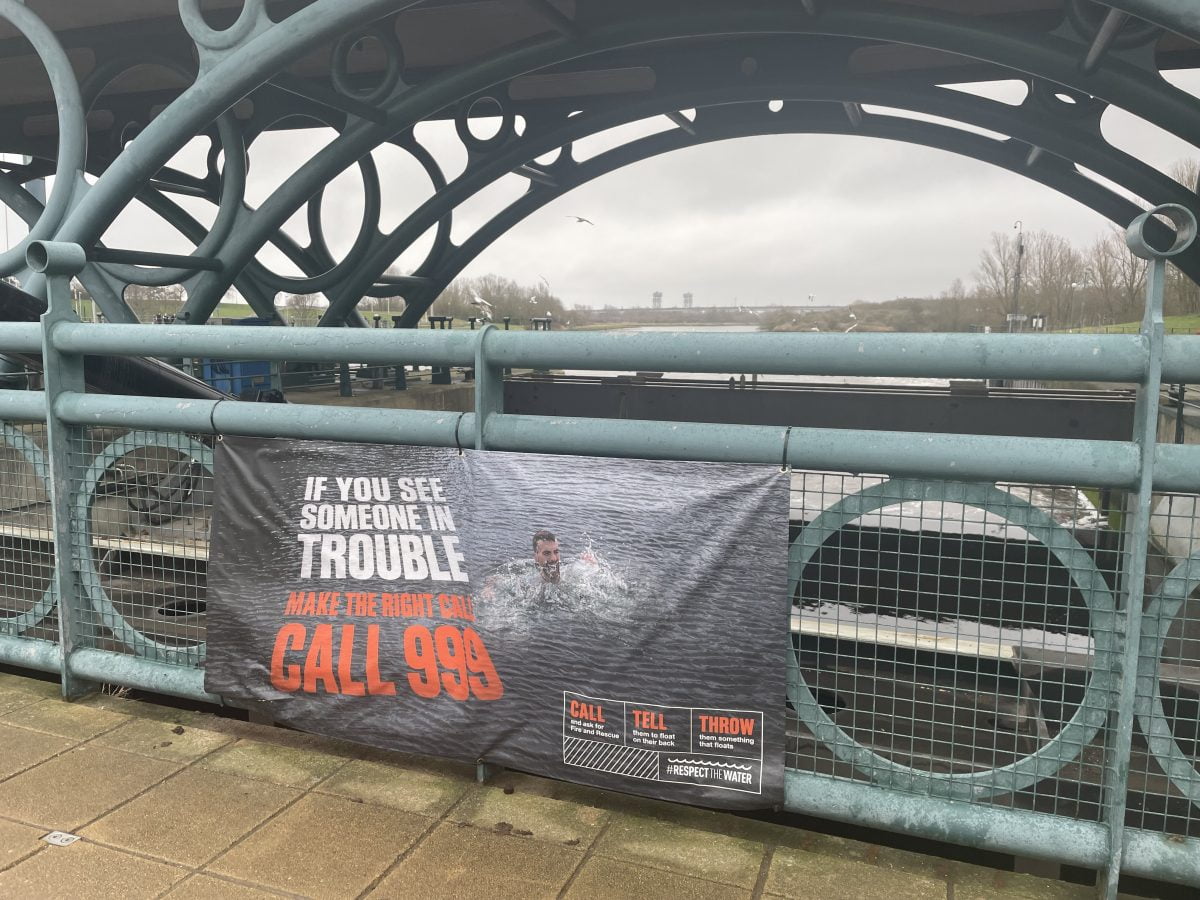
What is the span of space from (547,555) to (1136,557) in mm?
1666

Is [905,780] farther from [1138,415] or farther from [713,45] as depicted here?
[713,45]

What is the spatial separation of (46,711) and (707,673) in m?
2.83

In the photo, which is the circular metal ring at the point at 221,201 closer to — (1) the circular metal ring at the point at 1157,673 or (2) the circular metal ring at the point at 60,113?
(2) the circular metal ring at the point at 60,113

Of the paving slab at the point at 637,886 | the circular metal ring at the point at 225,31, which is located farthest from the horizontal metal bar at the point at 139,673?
the circular metal ring at the point at 225,31

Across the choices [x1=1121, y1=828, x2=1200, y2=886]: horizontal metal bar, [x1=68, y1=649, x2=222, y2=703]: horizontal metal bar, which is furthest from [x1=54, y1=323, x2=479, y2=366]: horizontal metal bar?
[x1=1121, y1=828, x2=1200, y2=886]: horizontal metal bar

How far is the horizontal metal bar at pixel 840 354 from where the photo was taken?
2486 millimetres

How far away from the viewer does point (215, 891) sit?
2533mm

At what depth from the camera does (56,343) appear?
3787mm

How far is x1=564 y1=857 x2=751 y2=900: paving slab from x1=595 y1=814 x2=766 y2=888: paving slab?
0.03 metres

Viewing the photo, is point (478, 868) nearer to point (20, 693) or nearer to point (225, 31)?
point (20, 693)

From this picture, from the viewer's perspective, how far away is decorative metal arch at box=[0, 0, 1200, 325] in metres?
17.2

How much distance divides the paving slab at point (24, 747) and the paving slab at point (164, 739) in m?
0.15

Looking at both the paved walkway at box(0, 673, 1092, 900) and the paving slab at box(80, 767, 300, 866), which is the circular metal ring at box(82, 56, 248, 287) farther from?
the paving slab at box(80, 767, 300, 866)

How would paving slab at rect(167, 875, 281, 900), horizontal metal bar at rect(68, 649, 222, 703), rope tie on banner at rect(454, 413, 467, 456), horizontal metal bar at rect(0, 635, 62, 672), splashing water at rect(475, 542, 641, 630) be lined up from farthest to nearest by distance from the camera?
horizontal metal bar at rect(0, 635, 62, 672)
horizontal metal bar at rect(68, 649, 222, 703)
rope tie on banner at rect(454, 413, 467, 456)
splashing water at rect(475, 542, 641, 630)
paving slab at rect(167, 875, 281, 900)
